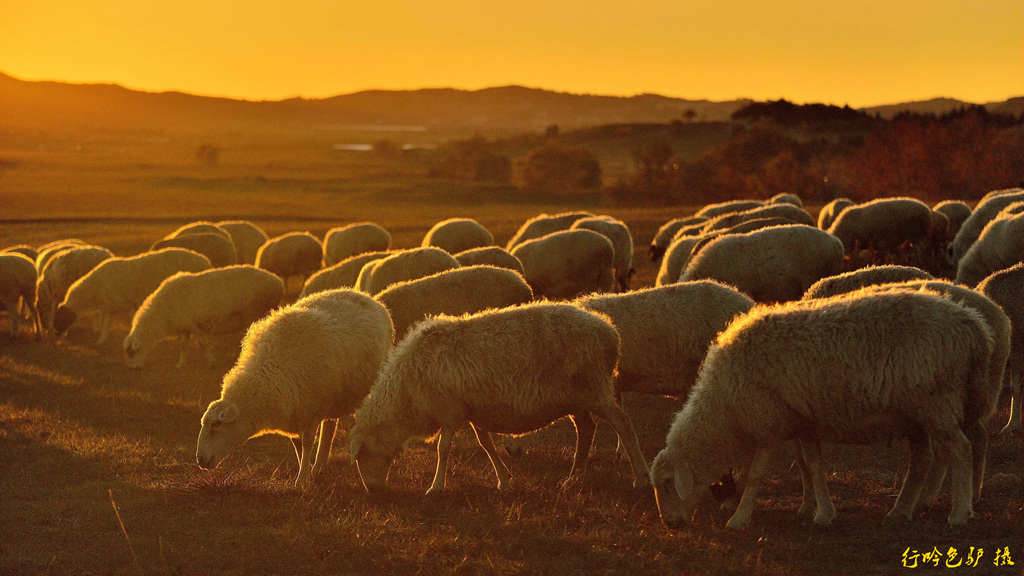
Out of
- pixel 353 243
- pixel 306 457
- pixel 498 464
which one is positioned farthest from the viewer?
pixel 353 243

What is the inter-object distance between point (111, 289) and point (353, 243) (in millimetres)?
7800

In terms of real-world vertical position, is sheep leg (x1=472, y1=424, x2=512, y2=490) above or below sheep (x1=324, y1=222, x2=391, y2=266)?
below

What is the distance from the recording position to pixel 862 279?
9672 mm

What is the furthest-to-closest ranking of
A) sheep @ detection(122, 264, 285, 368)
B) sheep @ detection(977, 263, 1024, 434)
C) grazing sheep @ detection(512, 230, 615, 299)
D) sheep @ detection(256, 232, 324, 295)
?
sheep @ detection(256, 232, 324, 295) → grazing sheep @ detection(512, 230, 615, 299) → sheep @ detection(122, 264, 285, 368) → sheep @ detection(977, 263, 1024, 434)

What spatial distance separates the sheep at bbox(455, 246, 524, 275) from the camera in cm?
1523

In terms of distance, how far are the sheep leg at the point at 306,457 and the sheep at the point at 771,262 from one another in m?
6.34

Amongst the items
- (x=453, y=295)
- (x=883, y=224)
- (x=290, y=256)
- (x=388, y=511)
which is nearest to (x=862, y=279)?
(x=453, y=295)

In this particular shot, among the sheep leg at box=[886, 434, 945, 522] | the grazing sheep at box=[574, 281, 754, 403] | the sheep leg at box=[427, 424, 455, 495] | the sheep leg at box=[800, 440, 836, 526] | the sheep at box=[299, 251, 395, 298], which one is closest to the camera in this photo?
the sheep leg at box=[886, 434, 945, 522]

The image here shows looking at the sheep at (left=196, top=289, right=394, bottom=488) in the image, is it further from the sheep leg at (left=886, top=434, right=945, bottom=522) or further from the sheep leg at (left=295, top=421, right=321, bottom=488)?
the sheep leg at (left=886, top=434, right=945, bottom=522)

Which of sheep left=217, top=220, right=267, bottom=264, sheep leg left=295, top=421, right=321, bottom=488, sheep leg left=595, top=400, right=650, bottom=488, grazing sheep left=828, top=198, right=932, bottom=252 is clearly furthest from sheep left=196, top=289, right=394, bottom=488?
sheep left=217, top=220, right=267, bottom=264

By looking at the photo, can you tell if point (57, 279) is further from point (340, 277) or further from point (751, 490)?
point (751, 490)

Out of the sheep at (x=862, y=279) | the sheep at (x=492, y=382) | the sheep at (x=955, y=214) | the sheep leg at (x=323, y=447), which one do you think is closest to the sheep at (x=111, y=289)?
the sheep leg at (x=323, y=447)

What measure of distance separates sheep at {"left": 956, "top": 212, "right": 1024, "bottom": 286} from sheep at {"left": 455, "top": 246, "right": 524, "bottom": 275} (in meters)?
7.04

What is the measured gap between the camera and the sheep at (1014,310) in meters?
8.75
